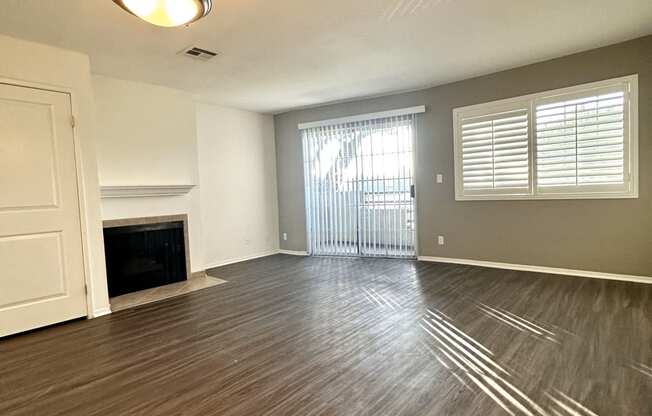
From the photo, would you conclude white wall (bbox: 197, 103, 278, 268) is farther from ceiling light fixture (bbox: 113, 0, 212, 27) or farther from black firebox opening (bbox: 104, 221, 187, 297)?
ceiling light fixture (bbox: 113, 0, 212, 27)

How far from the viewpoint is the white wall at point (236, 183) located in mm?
5340

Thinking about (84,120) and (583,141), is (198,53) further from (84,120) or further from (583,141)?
(583,141)

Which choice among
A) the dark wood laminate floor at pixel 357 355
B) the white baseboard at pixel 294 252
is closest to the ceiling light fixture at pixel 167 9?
the dark wood laminate floor at pixel 357 355

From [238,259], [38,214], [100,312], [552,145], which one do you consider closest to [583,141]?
[552,145]

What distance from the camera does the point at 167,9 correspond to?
208cm

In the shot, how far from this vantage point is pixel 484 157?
4621 millimetres

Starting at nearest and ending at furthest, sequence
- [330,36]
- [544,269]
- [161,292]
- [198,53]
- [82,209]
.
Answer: [330,36]
[82,209]
[198,53]
[161,292]
[544,269]

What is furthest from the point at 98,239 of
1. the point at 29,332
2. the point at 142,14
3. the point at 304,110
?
the point at 304,110

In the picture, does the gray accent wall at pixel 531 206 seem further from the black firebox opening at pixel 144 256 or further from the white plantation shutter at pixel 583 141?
the black firebox opening at pixel 144 256

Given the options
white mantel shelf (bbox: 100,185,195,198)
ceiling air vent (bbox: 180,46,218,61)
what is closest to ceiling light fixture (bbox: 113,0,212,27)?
ceiling air vent (bbox: 180,46,218,61)

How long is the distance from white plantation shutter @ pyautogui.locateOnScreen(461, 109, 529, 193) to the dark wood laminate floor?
4.44 feet

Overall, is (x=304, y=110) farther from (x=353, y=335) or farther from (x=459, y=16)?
(x=353, y=335)

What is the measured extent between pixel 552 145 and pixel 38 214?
5262 mm

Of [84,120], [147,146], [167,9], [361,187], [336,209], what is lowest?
[336,209]
